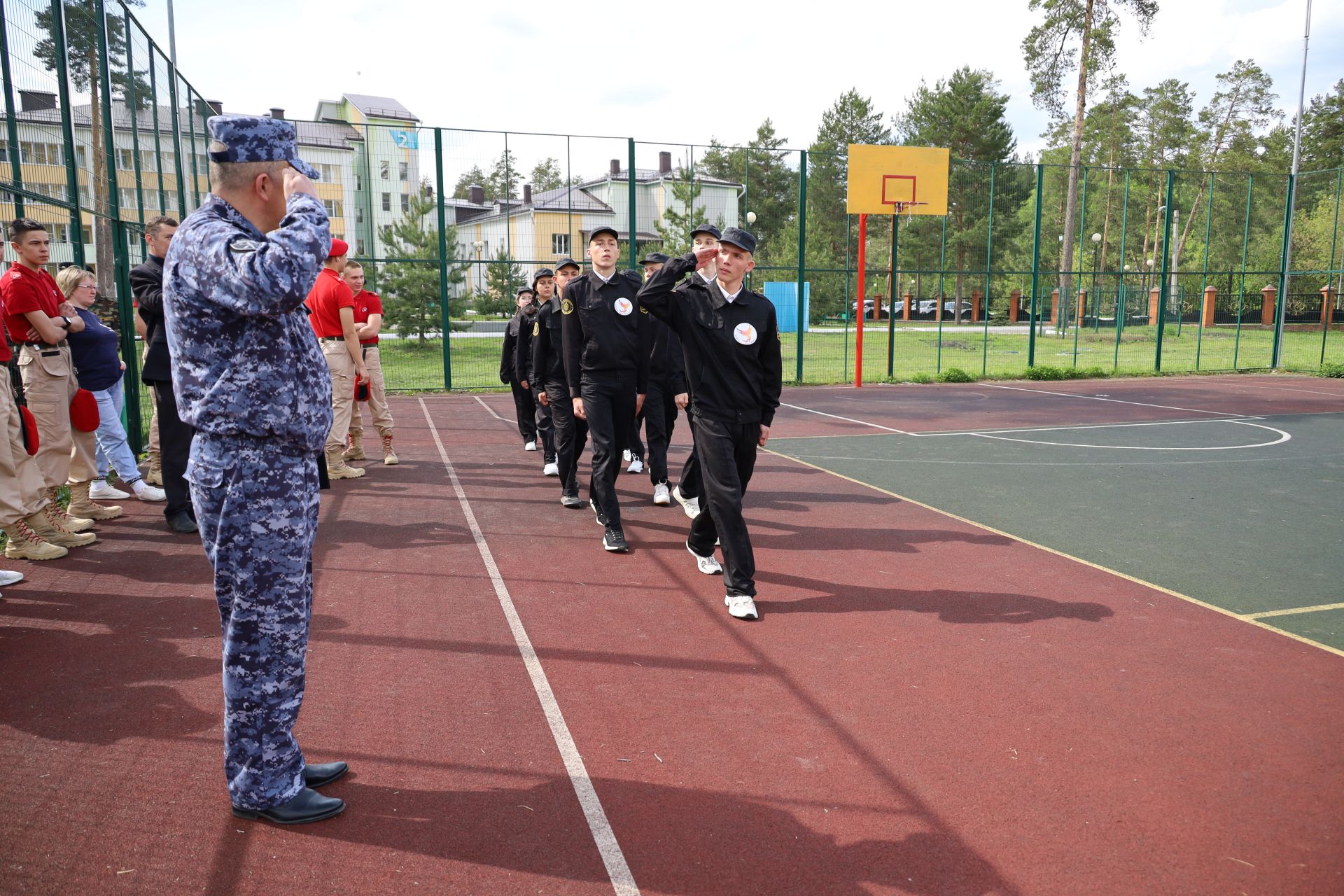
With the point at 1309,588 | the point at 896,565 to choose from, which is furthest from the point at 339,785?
the point at 1309,588

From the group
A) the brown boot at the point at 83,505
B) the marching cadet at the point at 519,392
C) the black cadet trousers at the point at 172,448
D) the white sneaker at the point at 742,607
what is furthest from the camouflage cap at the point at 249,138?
the marching cadet at the point at 519,392

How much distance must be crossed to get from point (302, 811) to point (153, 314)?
517 centimetres

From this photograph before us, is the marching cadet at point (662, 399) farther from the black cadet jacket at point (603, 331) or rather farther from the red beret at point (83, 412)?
the red beret at point (83, 412)

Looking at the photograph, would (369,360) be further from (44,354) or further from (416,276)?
(416,276)

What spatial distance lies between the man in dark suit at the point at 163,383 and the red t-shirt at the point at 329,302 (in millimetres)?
1739

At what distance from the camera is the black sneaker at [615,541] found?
659 cm

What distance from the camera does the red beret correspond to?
6.62 meters

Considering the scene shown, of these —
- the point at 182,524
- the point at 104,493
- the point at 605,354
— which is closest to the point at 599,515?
the point at 605,354

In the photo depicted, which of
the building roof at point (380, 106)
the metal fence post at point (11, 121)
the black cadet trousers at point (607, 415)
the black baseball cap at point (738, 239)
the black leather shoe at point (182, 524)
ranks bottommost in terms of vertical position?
the black leather shoe at point (182, 524)

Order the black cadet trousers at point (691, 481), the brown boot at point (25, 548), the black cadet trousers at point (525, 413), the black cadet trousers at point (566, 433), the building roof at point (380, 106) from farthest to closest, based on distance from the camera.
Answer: the building roof at point (380, 106) → the black cadet trousers at point (525, 413) → the black cadet trousers at point (566, 433) → the black cadet trousers at point (691, 481) → the brown boot at point (25, 548)

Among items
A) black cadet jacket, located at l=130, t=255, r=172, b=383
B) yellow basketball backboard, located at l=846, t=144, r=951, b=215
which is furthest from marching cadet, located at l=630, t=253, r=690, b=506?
yellow basketball backboard, located at l=846, t=144, r=951, b=215

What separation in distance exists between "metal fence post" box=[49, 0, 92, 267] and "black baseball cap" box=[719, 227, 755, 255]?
6099 mm

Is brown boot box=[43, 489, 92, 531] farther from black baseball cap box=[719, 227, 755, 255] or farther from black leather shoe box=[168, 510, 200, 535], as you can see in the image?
black baseball cap box=[719, 227, 755, 255]

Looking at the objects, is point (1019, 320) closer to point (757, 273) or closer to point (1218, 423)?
point (757, 273)
